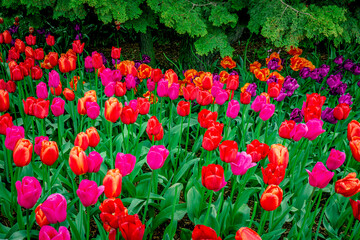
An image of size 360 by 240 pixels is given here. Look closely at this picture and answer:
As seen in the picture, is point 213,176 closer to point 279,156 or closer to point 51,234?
point 279,156

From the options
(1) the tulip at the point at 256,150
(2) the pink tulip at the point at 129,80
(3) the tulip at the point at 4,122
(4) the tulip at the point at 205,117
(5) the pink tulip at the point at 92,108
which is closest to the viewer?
(1) the tulip at the point at 256,150

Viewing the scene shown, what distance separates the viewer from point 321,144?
2693 millimetres

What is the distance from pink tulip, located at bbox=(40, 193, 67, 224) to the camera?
1.08m

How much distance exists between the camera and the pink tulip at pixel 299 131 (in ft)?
5.73

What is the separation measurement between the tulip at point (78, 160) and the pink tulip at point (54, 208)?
0.22 meters

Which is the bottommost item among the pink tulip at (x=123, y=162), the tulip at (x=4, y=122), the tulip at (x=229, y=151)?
the tulip at (x=4, y=122)

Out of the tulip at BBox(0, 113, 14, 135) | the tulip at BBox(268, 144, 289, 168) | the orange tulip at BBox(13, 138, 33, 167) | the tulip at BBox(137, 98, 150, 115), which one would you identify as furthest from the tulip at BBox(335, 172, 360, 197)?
the tulip at BBox(0, 113, 14, 135)

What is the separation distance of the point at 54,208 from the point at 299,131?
51.3 inches

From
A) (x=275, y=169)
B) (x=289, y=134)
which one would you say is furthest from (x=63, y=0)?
(x=275, y=169)

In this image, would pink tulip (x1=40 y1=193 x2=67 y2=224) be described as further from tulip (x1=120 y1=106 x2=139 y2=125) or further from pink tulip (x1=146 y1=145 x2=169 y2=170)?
tulip (x1=120 y1=106 x2=139 y2=125)

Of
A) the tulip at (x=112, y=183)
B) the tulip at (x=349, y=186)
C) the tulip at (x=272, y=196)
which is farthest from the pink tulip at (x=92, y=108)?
the tulip at (x=349, y=186)

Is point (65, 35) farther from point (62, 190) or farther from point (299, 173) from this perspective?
point (299, 173)

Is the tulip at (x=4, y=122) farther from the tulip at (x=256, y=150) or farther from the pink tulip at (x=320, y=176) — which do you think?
the pink tulip at (x=320, y=176)

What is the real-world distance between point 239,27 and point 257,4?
0.73 metres
